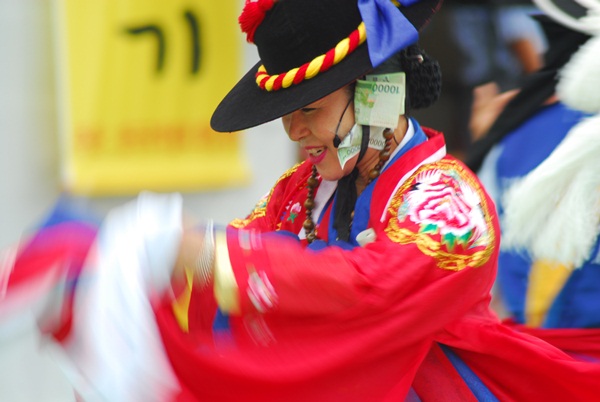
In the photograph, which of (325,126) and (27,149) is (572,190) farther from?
(27,149)

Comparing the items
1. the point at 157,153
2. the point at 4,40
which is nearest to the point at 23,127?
the point at 4,40

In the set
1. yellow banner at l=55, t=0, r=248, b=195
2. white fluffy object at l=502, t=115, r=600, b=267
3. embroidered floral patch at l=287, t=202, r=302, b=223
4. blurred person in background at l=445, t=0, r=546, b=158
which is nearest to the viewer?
white fluffy object at l=502, t=115, r=600, b=267

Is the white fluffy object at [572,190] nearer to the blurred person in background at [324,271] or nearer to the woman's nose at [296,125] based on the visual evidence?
the blurred person in background at [324,271]

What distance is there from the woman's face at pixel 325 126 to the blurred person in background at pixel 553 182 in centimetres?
50

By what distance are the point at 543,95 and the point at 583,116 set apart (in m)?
0.41

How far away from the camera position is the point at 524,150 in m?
2.91

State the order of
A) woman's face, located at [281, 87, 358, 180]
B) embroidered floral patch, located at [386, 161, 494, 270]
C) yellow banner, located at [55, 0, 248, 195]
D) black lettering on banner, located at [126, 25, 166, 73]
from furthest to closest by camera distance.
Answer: black lettering on banner, located at [126, 25, 166, 73], yellow banner, located at [55, 0, 248, 195], woman's face, located at [281, 87, 358, 180], embroidered floral patch, located at [386, 161, 494, 270]

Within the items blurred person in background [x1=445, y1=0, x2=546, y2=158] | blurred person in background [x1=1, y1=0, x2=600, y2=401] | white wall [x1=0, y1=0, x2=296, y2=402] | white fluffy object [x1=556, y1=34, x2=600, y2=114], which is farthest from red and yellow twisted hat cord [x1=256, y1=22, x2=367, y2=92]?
blurred person in background [x1=445, y1=0, x2=546, y2=158]

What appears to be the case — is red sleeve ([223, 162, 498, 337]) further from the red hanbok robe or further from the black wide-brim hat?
the black wide-brim hat

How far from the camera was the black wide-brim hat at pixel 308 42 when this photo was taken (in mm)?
2014

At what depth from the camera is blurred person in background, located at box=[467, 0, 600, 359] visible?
7.34ft

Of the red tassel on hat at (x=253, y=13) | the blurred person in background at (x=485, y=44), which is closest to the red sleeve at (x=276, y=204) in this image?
the red tassel on hat at (x=253, y=13)

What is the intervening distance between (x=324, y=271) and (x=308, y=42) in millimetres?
547

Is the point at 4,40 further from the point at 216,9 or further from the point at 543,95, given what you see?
the point at 543,95
